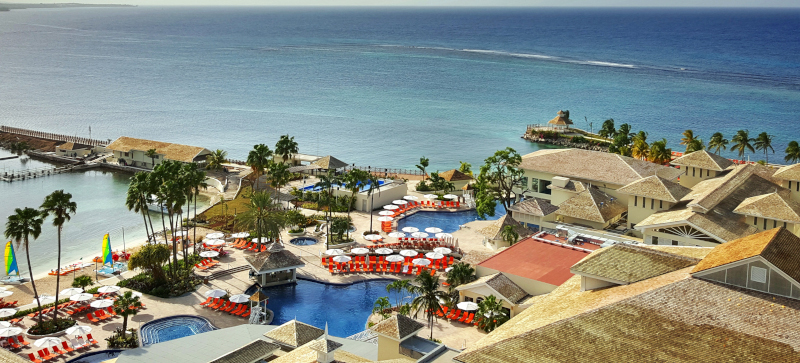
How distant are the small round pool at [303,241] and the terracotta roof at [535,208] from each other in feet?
54.2

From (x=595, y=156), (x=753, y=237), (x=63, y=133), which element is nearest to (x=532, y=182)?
(x=595, y=156)

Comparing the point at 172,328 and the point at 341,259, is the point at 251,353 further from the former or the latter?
the point at 341,259

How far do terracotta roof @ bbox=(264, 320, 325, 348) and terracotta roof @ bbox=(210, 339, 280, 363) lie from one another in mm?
740

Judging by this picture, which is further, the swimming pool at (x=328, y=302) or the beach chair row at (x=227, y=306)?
the beach chair row at (x=227, y=306)

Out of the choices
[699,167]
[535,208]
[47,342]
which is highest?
[699,167]

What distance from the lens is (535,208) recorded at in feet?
189

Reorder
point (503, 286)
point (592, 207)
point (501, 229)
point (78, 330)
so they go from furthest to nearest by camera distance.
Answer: point (592, 207), point (501, 229), point (503, 286), point (78, 330)

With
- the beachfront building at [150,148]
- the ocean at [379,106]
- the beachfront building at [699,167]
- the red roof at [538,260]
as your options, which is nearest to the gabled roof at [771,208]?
the beachfront building at [699,167]

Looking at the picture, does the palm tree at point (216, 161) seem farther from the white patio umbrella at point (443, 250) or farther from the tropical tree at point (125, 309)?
the tropical tree at point (125, 309)

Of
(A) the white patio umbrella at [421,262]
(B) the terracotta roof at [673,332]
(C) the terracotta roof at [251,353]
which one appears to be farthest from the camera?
(A) the white patio umbrella at [421,262]

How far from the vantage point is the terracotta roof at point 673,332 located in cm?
2327

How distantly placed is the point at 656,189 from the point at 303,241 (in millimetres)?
27936

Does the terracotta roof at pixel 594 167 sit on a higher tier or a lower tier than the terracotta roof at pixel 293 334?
higher

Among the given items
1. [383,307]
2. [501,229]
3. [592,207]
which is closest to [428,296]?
[383,307]
